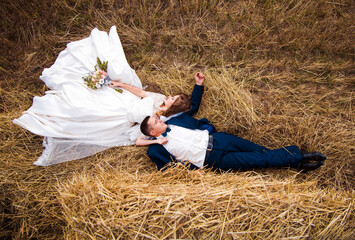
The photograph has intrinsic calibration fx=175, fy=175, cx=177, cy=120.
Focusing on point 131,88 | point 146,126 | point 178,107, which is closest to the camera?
point 146,126

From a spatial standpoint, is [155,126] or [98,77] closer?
[155,126]

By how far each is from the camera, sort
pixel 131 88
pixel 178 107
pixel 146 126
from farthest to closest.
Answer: pixel 131 88 < pixel 178 107 < pixel 146 126

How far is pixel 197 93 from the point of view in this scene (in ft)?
10.3

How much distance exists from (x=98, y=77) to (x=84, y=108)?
58 centimetres

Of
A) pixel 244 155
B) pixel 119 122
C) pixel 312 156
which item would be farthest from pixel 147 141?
pixel 312 156

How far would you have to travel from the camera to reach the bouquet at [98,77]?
9.78 feet

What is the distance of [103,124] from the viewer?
3.01 metres

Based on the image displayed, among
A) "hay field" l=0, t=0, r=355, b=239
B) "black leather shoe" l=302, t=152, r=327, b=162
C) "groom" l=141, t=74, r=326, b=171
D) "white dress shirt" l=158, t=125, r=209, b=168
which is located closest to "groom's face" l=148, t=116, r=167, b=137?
"groom" l=141, t=74, r=326, b=171

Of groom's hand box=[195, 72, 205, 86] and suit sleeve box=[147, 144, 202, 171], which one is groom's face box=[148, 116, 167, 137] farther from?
groom's hand box=[195, 72, 205, 86]

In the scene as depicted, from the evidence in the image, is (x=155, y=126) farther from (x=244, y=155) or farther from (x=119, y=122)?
(x=244, y=155)

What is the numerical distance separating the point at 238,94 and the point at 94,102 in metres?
2.53

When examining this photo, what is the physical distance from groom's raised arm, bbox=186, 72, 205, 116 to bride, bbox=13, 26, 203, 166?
0.10m

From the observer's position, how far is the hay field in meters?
2.18

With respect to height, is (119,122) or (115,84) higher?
(115,84)
